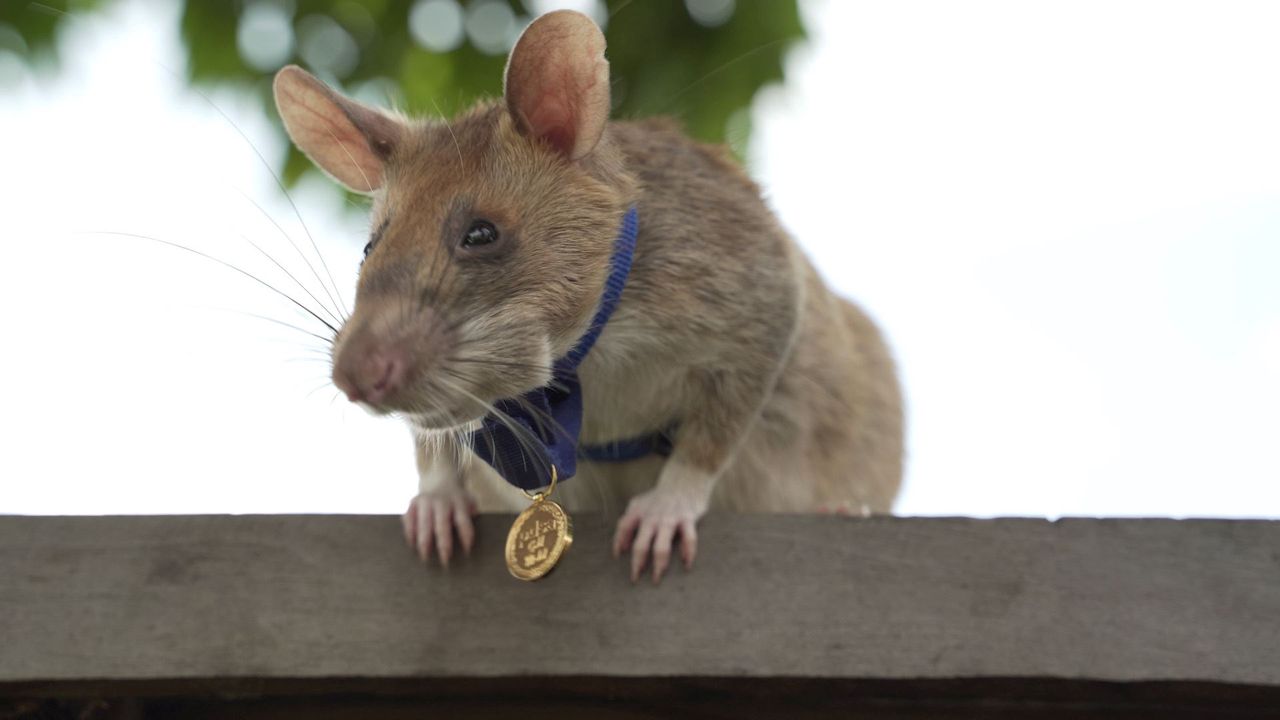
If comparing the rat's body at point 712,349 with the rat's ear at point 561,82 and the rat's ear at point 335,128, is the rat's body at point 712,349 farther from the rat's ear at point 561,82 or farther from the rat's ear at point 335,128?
the rat's ear at point 335,128

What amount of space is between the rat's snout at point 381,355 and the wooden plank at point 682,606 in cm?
35

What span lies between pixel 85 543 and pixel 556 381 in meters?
0.84

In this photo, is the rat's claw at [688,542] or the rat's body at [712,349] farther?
the rat's body at [712,349]

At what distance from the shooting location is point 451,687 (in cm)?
201

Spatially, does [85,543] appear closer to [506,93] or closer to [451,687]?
[451,687]

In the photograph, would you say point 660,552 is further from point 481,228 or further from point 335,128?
point 335,128

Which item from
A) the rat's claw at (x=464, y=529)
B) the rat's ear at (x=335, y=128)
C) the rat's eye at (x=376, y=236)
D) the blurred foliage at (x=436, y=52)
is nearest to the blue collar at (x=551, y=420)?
the rat's claw at (x=464, y=529)

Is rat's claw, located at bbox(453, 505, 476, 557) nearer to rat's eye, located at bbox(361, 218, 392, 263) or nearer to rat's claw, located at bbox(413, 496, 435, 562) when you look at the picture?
rat's claw, located at bbox(413, 496, 435, 562)

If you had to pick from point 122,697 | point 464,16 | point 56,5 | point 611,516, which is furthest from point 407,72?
point 122,697

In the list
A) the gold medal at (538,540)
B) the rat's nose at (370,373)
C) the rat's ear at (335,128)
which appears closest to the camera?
the rat's nose at (370,373)

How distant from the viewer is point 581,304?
2139 mm

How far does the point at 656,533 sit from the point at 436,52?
6.27 ft

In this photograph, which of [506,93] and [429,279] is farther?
[506,93]

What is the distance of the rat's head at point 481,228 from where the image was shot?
1908mm
